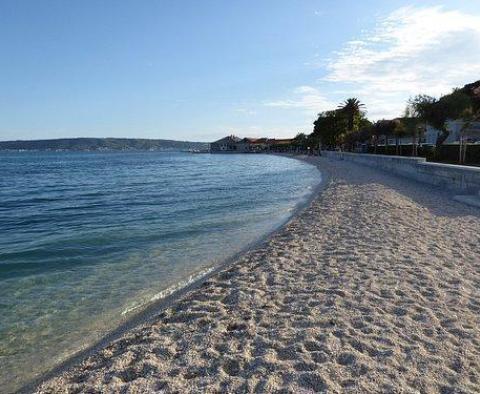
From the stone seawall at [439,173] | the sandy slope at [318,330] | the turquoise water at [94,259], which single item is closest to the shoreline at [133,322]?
the turquoise water at [94,259]

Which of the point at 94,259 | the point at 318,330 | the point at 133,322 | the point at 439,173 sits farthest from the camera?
the point at 439,173

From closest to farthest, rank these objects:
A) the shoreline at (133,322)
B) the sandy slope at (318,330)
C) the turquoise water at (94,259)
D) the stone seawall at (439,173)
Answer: the sandy slope at (318,330) < the shoreline at (133,322) < the turquoise water at (94,259) < the stone seawall at (439,173)

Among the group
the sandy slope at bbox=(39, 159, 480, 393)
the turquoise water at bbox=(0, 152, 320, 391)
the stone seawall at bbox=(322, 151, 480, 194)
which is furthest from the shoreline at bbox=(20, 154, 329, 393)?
the stone seawall at bbox=(322, 151, 480, 194)

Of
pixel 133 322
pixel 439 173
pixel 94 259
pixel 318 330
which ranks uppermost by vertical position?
pixel 439 173

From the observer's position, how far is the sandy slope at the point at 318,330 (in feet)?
13.2

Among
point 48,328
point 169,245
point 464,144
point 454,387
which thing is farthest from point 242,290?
point 464,144

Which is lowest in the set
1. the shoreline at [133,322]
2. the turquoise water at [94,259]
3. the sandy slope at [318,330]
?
the turquoise water at [94,259]

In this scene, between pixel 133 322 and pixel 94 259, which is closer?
pixel 133 322

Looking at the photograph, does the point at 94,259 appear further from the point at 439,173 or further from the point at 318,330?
the point at 439,173

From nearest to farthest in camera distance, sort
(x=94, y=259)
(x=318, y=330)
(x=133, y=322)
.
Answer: (x=318, y=330) < (x=133, y=322) < (x=94, y=259)

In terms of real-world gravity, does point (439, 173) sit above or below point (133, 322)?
above

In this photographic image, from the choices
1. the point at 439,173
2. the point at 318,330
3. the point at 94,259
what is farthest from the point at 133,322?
the point at 439,173

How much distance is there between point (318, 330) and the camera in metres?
4.99

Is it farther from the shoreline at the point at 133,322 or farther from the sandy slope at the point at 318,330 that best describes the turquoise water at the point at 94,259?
the sandy slope at the point at 318,330
